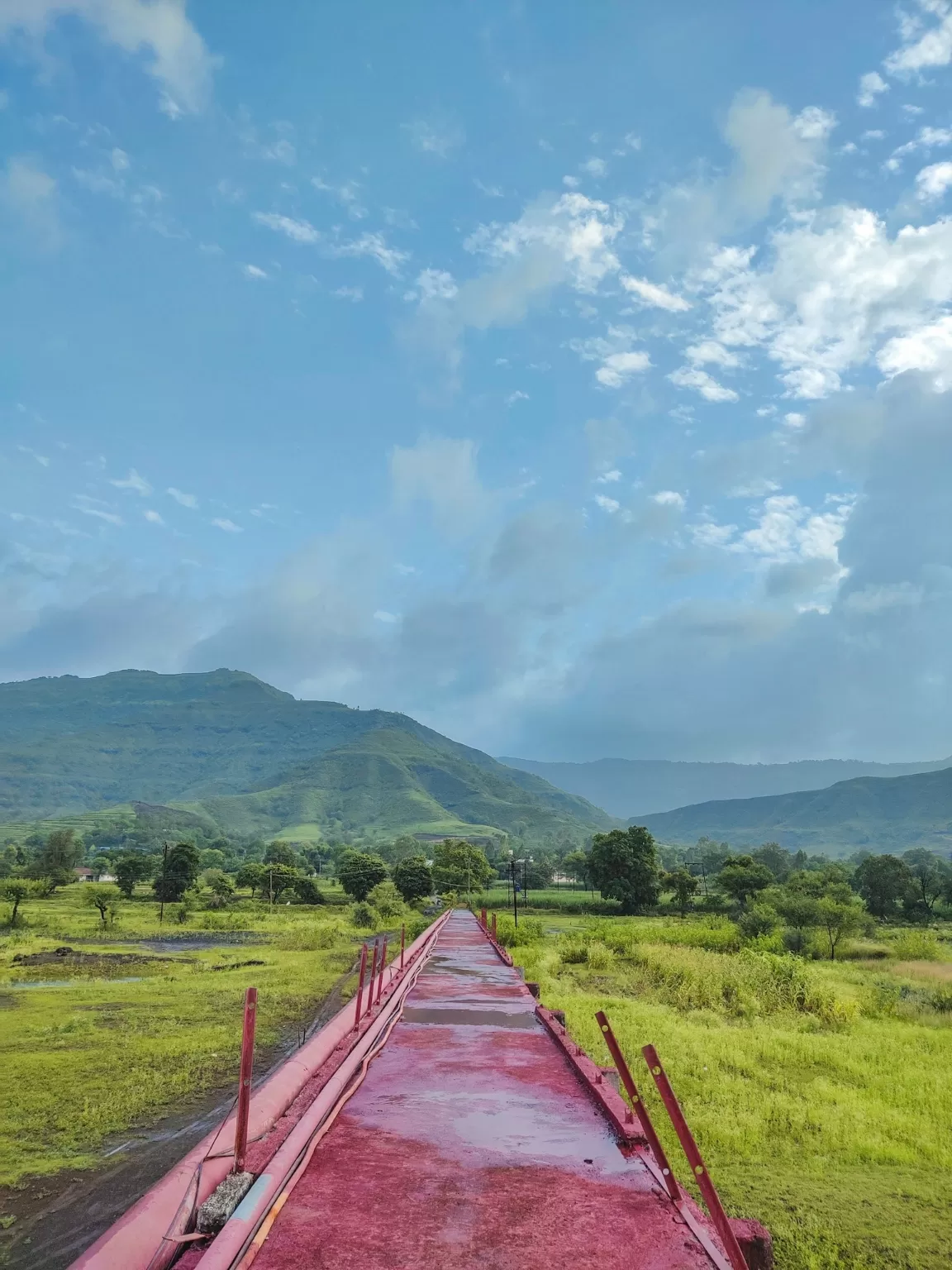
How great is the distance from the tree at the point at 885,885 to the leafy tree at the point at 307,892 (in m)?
64.3

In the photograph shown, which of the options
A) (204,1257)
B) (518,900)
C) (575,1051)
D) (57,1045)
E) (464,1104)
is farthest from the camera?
(518,900)

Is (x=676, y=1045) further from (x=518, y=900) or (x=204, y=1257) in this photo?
(x=518, y=900)

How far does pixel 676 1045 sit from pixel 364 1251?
1494cm

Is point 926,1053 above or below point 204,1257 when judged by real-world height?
below

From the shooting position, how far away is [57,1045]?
1831 centimetres

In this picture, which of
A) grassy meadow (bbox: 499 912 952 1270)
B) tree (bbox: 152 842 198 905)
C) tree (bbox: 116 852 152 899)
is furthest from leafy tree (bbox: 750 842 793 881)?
grassy meadow (bbox: 499 912 952 1270)

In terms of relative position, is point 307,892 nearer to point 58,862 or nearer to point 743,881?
point 58,862

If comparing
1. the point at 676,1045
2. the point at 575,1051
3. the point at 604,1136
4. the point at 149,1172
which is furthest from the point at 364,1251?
the point at 676,1045

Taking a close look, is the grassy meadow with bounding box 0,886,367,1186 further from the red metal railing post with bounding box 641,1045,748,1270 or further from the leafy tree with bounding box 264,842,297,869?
the leafy tree with bounding box 264,842,297,869

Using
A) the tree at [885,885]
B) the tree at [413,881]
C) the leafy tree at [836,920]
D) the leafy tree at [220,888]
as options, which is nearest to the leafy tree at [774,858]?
the tree at [885,885]

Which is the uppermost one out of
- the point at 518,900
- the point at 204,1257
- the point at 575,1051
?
the point at 204,1257

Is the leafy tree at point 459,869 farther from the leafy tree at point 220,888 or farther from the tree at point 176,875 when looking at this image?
the tree at point 176,875

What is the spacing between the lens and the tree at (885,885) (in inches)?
3159

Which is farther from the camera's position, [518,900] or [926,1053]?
[518,900]
